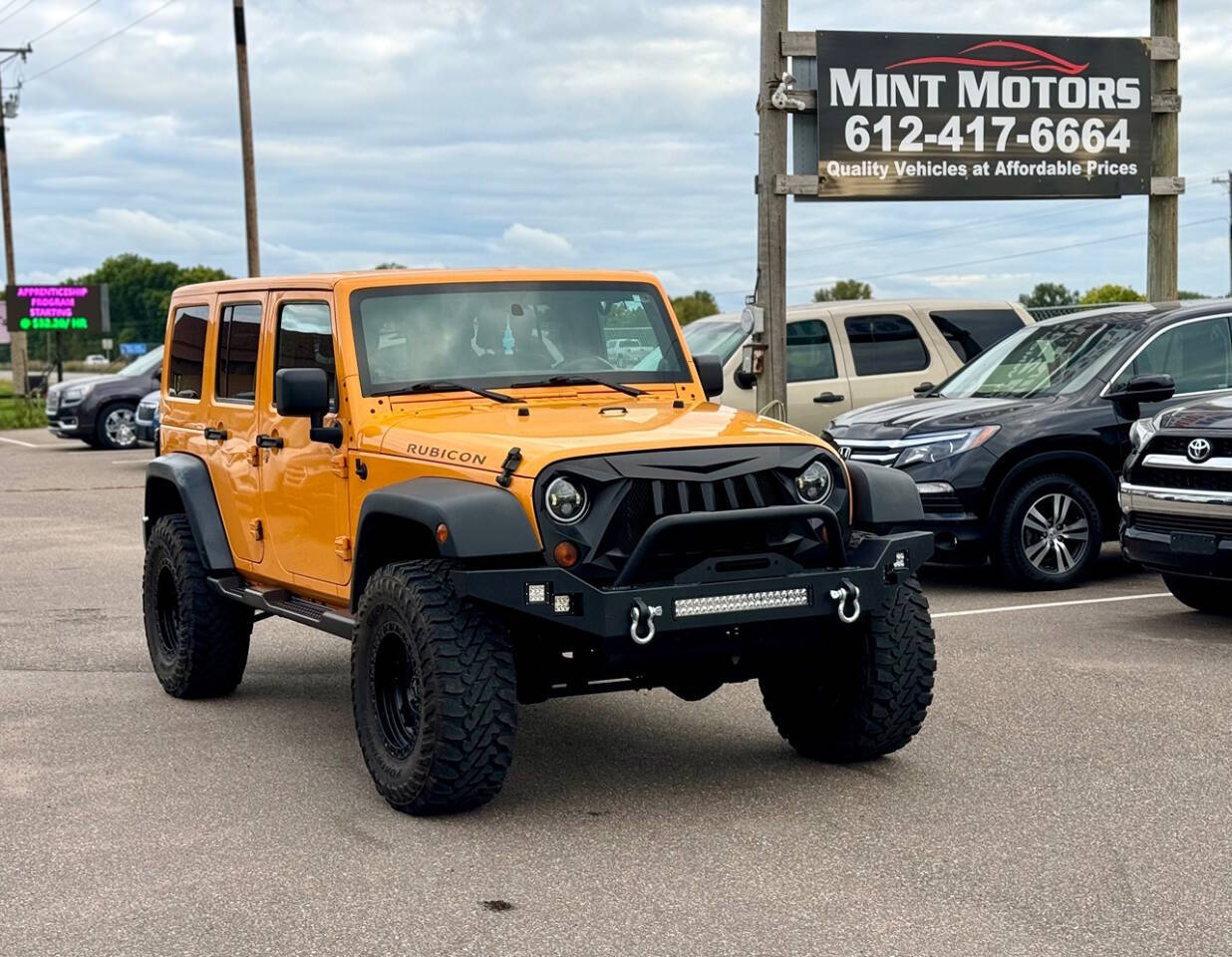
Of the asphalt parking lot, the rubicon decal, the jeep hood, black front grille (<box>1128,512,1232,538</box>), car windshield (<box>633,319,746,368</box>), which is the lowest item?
the asphalt parking lot

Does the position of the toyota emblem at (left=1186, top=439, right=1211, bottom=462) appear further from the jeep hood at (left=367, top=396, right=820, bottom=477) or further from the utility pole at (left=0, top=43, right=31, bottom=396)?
the utility pole at (left=0, top=43, right=31, bottom=396)

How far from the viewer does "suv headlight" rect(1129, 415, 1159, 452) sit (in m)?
9.52

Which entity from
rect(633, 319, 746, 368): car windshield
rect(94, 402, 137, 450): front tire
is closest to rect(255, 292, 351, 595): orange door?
rect(633, 319, 746, 368): car windshield

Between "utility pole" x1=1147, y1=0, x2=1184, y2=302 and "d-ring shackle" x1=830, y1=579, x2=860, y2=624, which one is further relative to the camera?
"utility pole" x1=1147, y1=0, x2=1184, y2=302

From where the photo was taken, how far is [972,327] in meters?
15.8

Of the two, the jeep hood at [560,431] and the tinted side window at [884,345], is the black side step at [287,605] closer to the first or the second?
the jeep hood at [560,431]

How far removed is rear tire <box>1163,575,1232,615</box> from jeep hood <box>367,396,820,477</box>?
429 cm

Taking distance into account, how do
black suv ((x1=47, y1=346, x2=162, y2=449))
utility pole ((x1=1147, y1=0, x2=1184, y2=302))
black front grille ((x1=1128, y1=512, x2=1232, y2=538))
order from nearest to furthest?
black front grille ((x1=1128, y1=512, x2=1232, y2=538))
utility pole ((x1=1147, y1=0, x2=1184, y2=302))
black suv ((x1=47, y1=346, x2=162, y2=449))

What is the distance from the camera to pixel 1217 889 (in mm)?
5055

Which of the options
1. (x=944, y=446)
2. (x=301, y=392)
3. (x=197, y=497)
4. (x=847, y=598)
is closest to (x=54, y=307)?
(x=944, y=446)

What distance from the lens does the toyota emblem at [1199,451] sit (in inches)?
359

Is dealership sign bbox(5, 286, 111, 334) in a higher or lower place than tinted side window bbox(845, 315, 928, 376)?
higher

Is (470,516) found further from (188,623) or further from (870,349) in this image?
(870,349)

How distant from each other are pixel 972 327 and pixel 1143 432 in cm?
631
